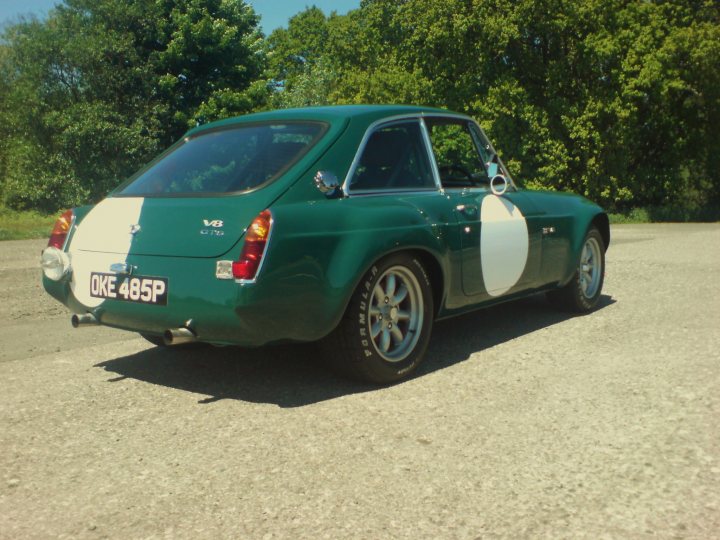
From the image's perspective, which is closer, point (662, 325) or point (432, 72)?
point (662, 325)

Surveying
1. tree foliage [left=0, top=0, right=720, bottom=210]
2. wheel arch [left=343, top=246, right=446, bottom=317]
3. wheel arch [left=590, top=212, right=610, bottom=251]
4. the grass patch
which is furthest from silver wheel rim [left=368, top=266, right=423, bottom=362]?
tree foliage [left=0, top=0, right=720, bottom=210]

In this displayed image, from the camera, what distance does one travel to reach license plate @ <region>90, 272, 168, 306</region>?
4039mm

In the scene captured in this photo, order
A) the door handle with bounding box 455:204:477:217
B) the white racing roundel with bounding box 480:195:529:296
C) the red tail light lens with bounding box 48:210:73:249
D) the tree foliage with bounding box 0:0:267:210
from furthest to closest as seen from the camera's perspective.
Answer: the tree foliage with bounding box 0:0:267:210 → the white racing roundel with bounding box 480:195:529:296 → the door handle with bounding box 455:204:477:217 → the red tail light lens with bounding box 48:210:73:249

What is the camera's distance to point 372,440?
11.6 feet

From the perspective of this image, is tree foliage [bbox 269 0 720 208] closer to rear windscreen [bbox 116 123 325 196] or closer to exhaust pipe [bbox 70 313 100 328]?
rear windscreen [bbox 116 123 325 196]

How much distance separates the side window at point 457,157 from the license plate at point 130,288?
2018 millimetres

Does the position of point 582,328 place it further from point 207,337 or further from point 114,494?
point 114,494

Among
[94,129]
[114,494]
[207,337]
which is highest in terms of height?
[94,129]

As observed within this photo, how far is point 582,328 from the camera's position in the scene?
19.7 feet

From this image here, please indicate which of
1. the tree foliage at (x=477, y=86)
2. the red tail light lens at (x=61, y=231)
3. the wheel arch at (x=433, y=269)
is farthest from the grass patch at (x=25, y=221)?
the wheel arch at (x=433, y=269)

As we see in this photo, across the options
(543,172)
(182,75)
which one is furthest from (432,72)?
(182,75)

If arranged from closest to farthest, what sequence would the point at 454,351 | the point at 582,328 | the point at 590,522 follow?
the point at 590,522
the point at 454,351
the point at 582,328

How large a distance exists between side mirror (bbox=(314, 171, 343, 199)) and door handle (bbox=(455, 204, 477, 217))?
1.01 metres

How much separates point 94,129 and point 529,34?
16.8m
